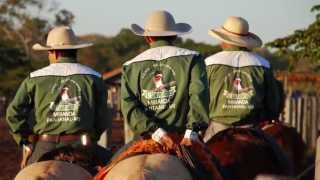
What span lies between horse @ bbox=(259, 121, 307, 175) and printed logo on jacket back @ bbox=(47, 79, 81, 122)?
7.01 ft

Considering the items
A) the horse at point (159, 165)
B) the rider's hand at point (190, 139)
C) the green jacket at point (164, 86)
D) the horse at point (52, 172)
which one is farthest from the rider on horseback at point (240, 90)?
the horse at point (52, 172)

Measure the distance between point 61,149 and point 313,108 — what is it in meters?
13.7

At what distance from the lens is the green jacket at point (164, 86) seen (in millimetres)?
7176

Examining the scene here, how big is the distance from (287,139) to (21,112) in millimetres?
3173

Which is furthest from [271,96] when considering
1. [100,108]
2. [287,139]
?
[100,108]

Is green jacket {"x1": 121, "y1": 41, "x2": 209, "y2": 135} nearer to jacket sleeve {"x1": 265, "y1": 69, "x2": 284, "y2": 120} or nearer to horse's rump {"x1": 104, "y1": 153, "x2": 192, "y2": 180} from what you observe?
horse's rump {"x1": 104, "y1": 153, "x2": 192, "y2": 180}

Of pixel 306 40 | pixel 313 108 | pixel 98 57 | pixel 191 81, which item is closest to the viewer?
pixel 191 81

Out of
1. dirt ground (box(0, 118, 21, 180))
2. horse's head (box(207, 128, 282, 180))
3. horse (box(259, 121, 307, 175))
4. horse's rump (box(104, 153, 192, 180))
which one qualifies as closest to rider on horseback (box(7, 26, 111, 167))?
horse's head (box(207, 128, 282, 180))

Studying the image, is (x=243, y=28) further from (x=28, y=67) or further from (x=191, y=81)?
(x=28, y=67)

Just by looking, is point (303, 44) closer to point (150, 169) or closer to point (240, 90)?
point (240, 90)

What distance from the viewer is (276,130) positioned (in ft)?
32.2

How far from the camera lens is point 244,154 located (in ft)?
23.8

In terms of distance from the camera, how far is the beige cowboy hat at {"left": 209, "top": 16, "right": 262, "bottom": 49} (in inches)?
378

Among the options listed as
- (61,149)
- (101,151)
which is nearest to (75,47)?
(101,151)
